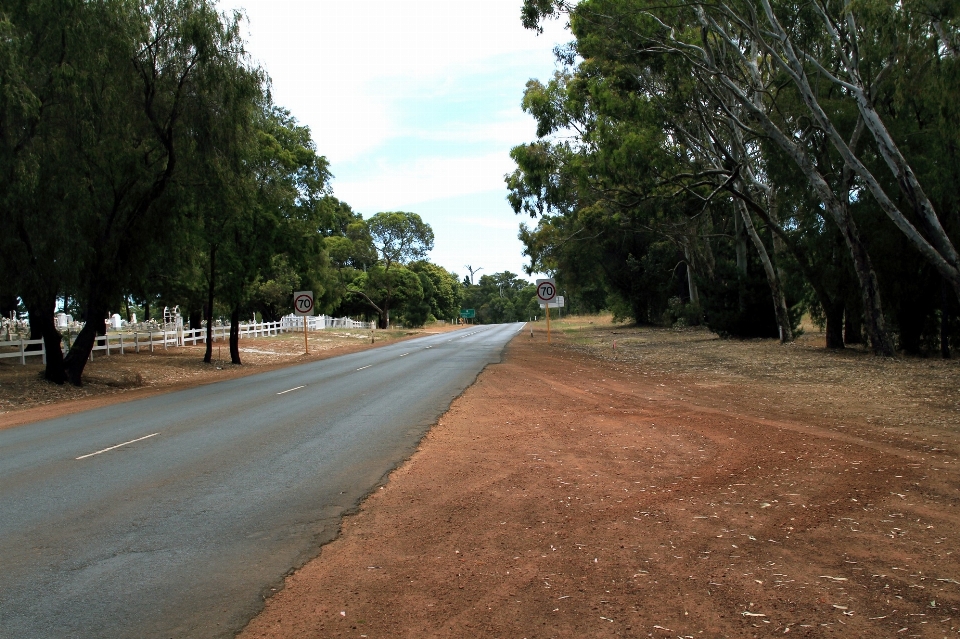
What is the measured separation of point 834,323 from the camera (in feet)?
85.7

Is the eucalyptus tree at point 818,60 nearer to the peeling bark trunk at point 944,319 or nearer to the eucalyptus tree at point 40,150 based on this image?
the peeling bark trunk at point 944,319

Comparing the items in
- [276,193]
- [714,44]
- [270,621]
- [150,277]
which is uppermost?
[714,44]

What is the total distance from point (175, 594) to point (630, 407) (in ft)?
33.5

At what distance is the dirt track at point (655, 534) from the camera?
A: 4562 millimetres

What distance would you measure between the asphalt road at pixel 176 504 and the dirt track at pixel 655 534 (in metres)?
0.41

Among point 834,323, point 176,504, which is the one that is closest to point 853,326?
point 834,323

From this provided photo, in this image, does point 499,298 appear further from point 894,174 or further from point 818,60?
point 894,174

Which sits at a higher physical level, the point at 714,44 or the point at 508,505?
the point at 714,44

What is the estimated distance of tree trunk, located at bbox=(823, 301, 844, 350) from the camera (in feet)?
85.1

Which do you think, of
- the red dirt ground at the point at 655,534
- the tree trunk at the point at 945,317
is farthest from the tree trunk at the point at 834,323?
the red dirt ground at the point at 655,534

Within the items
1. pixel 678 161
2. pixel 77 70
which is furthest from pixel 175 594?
pixel 678 161

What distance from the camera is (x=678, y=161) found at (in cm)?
3095

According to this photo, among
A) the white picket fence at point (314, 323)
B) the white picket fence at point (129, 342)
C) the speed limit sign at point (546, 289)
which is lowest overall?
the white picket fence at point (129, 342)

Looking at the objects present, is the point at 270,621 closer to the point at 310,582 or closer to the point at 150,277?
the point at 310,582
